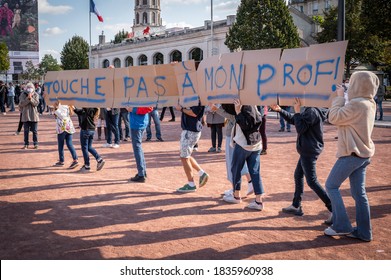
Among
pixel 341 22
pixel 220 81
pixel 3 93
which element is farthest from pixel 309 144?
pixel 3 93

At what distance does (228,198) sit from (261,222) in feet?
3.37

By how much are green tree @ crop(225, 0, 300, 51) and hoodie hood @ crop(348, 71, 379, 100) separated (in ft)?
113

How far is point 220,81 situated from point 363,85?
183cm

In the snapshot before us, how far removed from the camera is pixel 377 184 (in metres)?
7.46

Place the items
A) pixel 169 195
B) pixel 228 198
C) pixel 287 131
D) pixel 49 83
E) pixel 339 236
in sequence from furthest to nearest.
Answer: pixel 287 131 → pixel 49 83 → pixel 169 195 → pixel 228 198 → pixel 339 236

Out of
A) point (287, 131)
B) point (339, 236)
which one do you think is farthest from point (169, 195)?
point (287, 131)

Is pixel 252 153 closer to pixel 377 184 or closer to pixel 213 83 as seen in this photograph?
pixel 213 83

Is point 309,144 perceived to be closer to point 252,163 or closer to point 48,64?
point 252,163

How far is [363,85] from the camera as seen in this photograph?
14.5 feet

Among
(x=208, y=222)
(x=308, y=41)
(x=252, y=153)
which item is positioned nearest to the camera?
(x=208, y=222)

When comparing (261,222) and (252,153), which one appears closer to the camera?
(261,222)

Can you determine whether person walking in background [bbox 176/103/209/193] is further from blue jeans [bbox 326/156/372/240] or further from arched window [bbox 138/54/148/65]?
arched window [bbox 138/54/148/65]

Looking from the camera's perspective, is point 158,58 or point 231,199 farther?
point 158,58

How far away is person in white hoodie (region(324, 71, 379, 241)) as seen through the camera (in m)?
4.44
